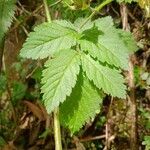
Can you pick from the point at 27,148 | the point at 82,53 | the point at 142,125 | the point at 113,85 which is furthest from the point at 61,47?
the point at 27,148

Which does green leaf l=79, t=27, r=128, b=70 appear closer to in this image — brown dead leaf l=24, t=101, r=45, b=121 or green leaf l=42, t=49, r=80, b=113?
green leaf l=42, t=49, r=80, b=113

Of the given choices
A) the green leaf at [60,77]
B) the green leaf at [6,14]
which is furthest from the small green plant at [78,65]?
the green leaf at [6,14]

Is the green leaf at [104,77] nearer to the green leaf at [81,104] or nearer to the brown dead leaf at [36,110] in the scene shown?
the green leaf at [81,104]

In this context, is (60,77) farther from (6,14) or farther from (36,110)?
(36,110)

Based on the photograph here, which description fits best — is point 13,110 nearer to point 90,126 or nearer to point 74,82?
point 90,126

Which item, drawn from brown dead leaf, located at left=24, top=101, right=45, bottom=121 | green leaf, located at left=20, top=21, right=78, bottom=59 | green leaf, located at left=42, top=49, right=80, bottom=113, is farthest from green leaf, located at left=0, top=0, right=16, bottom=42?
brown dead leaf, located at left=24, top=101, right=45, bottom=121

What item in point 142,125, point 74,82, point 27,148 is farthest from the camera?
point 27,148

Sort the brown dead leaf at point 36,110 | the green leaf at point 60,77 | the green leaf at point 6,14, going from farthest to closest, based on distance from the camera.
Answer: the brown dead leaf at point 36,110 < the green leaf at point 6,14 < the green leaf at point 60,77
